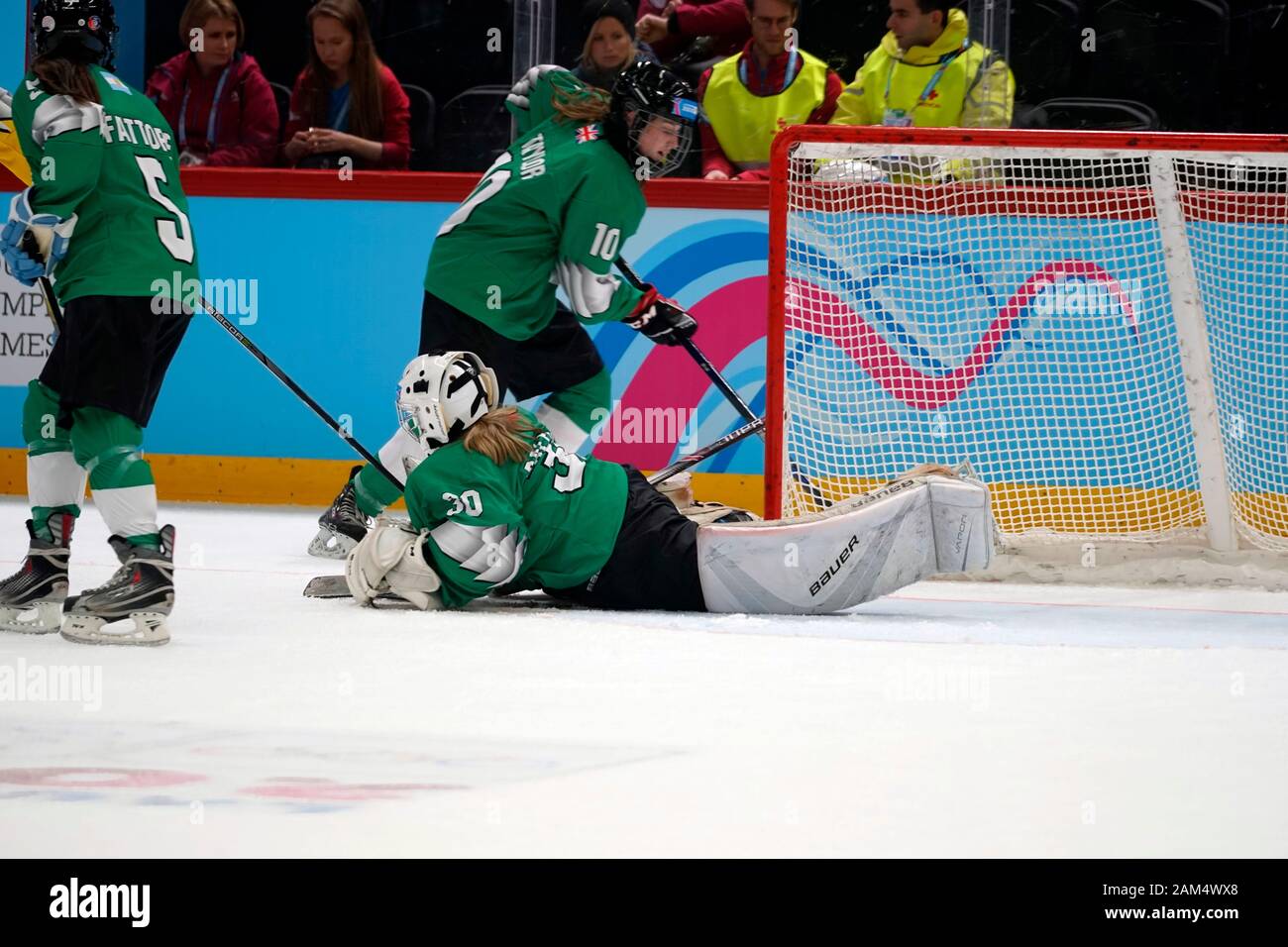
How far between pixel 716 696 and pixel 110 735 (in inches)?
39.5

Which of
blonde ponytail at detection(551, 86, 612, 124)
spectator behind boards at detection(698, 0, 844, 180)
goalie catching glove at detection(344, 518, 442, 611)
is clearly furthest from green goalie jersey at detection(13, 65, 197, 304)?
spectator behind boards at detection(698, 0, 844, 180)

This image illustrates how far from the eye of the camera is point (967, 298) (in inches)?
212

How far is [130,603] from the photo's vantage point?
3293 mm

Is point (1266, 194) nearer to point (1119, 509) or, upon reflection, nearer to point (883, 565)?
point (1119, 509)

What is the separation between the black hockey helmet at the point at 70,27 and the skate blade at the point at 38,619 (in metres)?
1.15

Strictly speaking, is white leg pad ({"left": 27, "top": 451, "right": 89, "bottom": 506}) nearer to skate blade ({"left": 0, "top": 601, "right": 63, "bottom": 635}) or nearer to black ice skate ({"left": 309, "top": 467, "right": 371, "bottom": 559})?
skate blade ({"left": 0, "top": 601, "right": 63, "bottom": 635})

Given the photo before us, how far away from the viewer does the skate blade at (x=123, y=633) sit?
331 centimetres

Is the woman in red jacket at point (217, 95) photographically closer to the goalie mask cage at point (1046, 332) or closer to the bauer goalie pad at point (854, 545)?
the goalie mask cage at point (1046, 332)

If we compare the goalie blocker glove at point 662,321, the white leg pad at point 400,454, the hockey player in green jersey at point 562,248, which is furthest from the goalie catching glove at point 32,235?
the goalie blocker glove at point 662,321

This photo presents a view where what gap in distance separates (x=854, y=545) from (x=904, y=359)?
1.67 metres

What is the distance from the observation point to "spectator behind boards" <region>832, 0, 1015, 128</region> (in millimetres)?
5695

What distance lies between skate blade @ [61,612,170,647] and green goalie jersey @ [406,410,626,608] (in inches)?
25.9

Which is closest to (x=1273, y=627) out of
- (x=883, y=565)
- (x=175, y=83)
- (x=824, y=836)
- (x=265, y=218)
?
(x=883, y=565)

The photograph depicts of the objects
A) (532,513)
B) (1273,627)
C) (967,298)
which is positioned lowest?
(1273,627)
